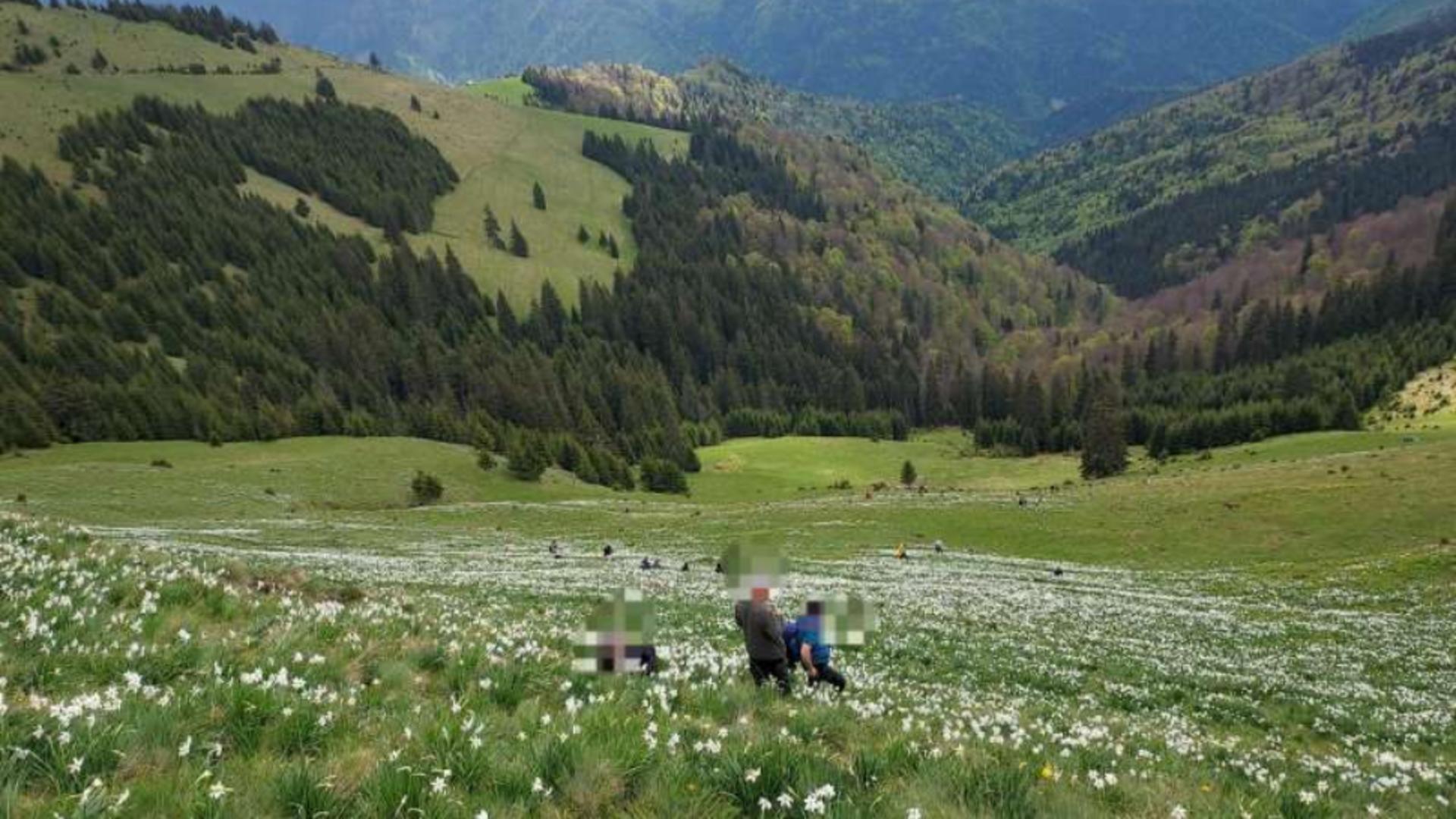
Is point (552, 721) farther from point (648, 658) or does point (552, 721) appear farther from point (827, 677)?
point (827, 677)

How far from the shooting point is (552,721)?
7.22m

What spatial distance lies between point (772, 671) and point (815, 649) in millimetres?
1023

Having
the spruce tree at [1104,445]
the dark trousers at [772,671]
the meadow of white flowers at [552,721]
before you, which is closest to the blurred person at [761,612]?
the dark trousers at [772,671]

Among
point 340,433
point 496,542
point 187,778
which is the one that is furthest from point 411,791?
point 340,433

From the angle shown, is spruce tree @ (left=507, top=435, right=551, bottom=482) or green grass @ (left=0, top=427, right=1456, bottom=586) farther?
spruce tree @ (left=507, top=435, right=551, bottom=482)

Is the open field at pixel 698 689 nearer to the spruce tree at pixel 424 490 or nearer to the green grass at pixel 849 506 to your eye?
the green grass at pixel 849 506

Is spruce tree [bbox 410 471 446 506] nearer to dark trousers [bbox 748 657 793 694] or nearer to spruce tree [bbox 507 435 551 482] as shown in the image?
spruce tree [bbox 507 435 551 482]

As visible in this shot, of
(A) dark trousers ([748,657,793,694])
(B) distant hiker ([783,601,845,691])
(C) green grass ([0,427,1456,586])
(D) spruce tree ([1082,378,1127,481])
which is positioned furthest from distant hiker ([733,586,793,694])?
Result: (D) spruce tree ([1082,378,1127,481])

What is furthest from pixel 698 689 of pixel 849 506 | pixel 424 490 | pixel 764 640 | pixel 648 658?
pixel 424 490

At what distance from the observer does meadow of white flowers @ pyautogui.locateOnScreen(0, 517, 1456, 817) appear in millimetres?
5367

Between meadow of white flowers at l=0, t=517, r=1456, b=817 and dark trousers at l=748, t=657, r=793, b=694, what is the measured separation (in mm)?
317

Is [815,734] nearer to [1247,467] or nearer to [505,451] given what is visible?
[1247,467]

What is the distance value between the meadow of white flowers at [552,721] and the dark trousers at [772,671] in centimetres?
32

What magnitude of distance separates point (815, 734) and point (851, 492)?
326ft
